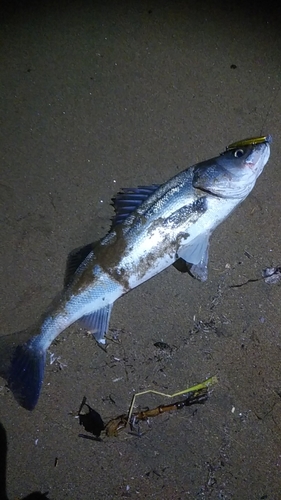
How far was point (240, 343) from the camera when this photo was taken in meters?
2.97

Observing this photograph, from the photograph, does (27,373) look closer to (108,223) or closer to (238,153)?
(108,223)

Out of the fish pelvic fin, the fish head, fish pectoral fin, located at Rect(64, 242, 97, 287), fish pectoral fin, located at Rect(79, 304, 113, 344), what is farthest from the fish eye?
the fish pelvic fin

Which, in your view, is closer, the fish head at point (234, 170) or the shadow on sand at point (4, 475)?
the fish head at point (234, 170)

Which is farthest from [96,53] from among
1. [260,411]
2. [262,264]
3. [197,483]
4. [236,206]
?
[197,483]

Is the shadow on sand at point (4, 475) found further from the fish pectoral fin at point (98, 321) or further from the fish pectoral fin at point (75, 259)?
the fish pectoral fin at point (75, 259)

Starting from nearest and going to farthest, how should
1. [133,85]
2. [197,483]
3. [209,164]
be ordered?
[209,164], [197,483], [133,85]

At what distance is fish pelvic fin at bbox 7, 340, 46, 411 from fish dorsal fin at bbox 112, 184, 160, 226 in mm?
959

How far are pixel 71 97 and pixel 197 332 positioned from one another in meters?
1.89

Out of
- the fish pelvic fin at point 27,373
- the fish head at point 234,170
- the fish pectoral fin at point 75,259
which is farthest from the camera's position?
the fish pectoral fin at point 75,259

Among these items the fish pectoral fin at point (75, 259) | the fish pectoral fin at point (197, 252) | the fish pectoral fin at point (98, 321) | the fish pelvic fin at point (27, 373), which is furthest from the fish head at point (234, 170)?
the fish pelvic fin at point (27, 373)

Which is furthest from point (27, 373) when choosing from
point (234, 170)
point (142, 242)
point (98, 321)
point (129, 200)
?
point (234, 170)

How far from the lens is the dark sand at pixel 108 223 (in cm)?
291

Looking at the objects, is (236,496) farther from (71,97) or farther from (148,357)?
(71,97)

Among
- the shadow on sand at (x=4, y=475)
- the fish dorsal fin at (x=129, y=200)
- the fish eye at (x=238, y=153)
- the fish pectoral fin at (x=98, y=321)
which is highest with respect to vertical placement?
the fish dorsal fin at (x=129, y=200)
